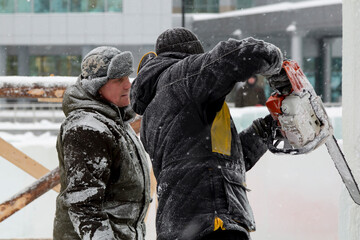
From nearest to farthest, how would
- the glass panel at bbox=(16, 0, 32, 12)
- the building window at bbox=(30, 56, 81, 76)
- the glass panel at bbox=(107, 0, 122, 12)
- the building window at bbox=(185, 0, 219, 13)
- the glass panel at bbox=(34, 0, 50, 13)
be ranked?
the glass panel at bbox=(107, 0, 122, 12)
the building window at bbox=(185, 0, 219, 13)
the glass panel at bbox=(34, 0, 50, 13)
the glass panel at bbox=(16, 0, 32, 12)
the building window at bbox=(30, 56, 81, 76)

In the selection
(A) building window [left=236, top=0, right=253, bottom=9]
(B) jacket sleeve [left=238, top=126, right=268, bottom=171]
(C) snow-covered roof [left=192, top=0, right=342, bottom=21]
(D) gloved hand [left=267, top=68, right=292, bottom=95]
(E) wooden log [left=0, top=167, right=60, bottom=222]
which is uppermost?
(A) building window [left=236, top=0, right=253, bottom=9]

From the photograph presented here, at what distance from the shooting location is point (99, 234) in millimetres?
2168

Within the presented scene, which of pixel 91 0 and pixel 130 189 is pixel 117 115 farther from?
pixel 91 0

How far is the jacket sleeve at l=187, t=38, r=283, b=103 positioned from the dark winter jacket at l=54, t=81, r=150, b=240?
0.63 m

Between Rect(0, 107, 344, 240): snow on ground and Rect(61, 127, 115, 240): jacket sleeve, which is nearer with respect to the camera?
Rect(61, 127, 115, 240): jacket sleeve

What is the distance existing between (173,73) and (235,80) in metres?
0.23

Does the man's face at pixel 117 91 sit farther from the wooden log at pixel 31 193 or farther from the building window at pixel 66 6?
the building window at pixel 66 6

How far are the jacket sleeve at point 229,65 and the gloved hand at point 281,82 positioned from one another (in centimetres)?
12

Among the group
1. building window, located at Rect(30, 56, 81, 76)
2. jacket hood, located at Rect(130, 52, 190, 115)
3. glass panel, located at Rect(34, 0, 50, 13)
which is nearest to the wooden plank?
jacket hood, located at Rect(130, 52, 190, 115)

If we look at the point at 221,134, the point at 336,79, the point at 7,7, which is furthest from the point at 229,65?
the point at 7,7

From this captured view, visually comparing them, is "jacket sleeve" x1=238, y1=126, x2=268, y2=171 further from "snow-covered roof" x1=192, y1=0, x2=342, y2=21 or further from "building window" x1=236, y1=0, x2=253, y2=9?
"building window" x1=236, y1=0, x2=253, y2=9

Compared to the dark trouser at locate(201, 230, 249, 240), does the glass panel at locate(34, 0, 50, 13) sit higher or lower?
higher

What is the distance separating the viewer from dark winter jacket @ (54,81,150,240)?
219cm

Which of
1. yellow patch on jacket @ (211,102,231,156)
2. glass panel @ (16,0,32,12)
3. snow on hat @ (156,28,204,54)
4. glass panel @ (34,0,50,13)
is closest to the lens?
yellow patch on jacket @ (211,102,231,156)
